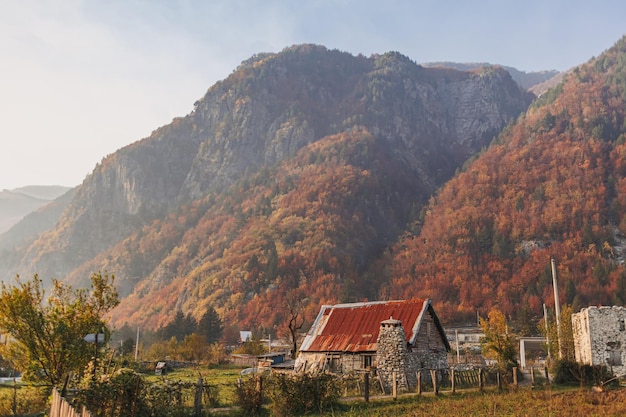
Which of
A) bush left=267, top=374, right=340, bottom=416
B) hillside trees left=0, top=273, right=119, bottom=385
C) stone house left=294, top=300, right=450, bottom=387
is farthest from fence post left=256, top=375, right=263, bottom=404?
stone house left=294, top=300, right=450, bottom=387

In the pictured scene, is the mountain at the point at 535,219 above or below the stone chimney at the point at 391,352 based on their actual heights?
above

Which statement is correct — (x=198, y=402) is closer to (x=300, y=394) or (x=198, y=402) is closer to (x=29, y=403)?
(x=300, y=394)

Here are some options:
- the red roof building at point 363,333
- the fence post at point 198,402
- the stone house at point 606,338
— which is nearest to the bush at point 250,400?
the fence post at point 198,402

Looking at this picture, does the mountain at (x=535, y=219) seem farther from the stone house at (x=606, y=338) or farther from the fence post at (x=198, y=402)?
the fence post at (x=198, y=402)

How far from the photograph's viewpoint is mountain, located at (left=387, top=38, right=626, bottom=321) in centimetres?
10462

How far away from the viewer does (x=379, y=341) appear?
1268 inches

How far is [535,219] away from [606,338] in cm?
9864

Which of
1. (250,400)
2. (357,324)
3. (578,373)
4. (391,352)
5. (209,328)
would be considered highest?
(357,324)

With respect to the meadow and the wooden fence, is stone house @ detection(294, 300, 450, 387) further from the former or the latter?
the wooden fence

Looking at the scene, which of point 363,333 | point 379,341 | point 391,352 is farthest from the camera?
point 363,333

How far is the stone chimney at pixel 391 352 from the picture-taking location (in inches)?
1224

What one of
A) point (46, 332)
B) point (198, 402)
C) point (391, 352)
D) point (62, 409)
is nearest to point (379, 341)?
point (391, 352)

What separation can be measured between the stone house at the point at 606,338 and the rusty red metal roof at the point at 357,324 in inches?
454

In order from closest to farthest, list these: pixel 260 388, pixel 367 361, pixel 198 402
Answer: pixel 198 402, pixel 260 388, pixel 367 361
